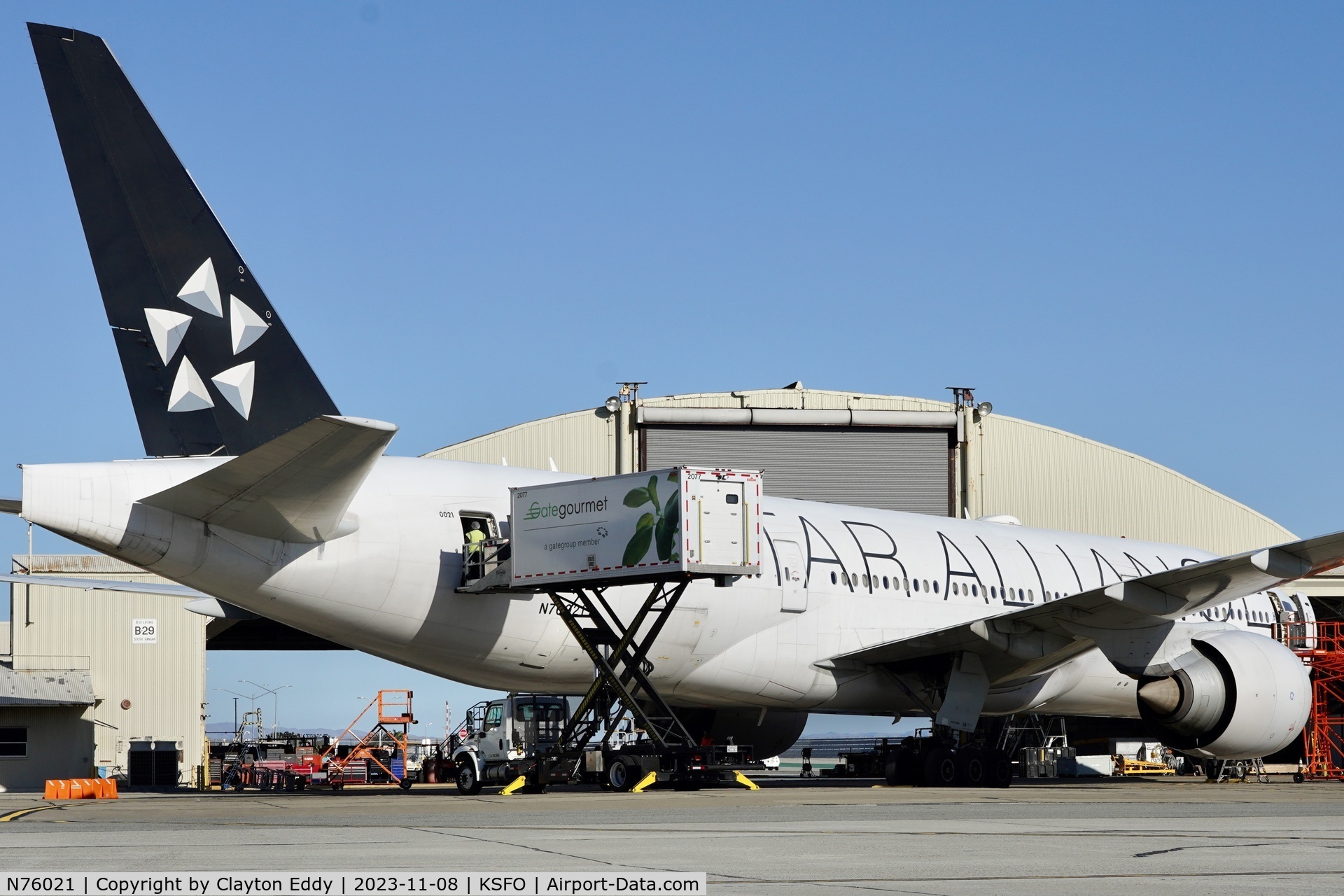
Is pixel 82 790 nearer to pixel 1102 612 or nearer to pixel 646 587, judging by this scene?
pixel 646 587

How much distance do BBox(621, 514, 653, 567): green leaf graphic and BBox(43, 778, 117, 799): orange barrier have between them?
860 centimetres

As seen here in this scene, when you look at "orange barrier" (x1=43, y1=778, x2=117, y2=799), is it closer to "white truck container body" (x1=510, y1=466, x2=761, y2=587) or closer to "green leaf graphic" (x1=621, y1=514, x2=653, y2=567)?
"white truck container body" (x1=510, y1=466, x2=761, y2=587)

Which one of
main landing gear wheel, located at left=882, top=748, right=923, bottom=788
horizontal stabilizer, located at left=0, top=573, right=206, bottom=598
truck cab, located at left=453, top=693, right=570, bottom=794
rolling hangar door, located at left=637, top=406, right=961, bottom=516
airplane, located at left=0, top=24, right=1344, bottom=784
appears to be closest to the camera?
airplane, located at left=0, top=24, right=1344, bottom=784

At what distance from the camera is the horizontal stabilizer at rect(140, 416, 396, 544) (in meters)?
13.9

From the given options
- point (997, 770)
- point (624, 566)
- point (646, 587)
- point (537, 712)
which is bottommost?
point (997, 770)

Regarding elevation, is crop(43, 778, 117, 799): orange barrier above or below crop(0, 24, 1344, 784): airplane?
below

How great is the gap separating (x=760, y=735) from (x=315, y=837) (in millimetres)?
16404

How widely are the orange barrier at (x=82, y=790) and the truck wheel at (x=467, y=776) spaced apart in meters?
5.18

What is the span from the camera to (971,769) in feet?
67.3

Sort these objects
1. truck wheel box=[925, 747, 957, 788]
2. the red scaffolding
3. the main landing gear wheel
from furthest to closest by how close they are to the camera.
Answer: the red scaffolding < the main landing gear wheel < truck wheel box=[925, 747, 957, 788]

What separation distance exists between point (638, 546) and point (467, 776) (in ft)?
24.8

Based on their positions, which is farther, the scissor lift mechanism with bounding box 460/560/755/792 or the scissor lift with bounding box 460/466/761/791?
the scissor lift mechanism with bounding box 460/560/755/792

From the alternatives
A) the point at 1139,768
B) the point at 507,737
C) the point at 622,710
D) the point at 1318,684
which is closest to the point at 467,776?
the point at 507,737

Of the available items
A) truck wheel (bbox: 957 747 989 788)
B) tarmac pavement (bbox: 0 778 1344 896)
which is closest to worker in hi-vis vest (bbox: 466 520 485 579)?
tarmac pavement (bbox: 0 778 1344 896)
